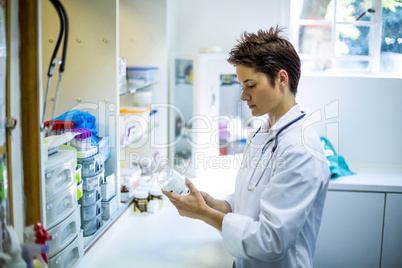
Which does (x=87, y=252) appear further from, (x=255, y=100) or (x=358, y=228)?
(x=358, y=228)

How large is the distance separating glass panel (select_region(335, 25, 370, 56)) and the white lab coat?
1994mm

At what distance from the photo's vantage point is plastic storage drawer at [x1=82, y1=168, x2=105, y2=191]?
1766mm

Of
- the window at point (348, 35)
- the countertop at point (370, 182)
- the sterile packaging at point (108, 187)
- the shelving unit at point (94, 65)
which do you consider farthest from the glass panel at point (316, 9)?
the sterile packaging at point (108, 187)

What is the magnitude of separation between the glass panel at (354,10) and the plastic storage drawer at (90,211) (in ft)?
7.93

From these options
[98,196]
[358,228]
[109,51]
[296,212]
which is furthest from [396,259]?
[109,51]

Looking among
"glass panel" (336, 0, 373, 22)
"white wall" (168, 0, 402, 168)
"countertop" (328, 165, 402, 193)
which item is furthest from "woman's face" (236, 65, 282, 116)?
"glass panel" (336, 0, 373, 22)

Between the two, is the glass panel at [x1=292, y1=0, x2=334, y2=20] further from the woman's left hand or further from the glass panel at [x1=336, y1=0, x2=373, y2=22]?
the woman's left hand

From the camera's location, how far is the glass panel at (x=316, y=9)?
10.8 feet

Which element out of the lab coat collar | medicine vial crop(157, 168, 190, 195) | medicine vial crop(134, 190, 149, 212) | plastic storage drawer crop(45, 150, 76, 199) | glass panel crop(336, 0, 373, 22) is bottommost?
medicine vial crop(134, 190, 149, 212)

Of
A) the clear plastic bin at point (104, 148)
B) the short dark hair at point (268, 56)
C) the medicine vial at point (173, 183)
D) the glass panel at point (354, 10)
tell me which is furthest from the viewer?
the glass panel at point (354, 10)

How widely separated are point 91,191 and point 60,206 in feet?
1.21

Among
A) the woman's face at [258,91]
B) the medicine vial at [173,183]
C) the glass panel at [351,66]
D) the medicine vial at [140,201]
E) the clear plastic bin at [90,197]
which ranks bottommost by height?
the medicine vial at [140,201]

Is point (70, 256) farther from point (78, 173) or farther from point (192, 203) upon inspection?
point (192, 203)

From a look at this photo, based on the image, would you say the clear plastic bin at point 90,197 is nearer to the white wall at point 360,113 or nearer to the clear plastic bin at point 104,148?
the clear plastic bin at point 104,148
